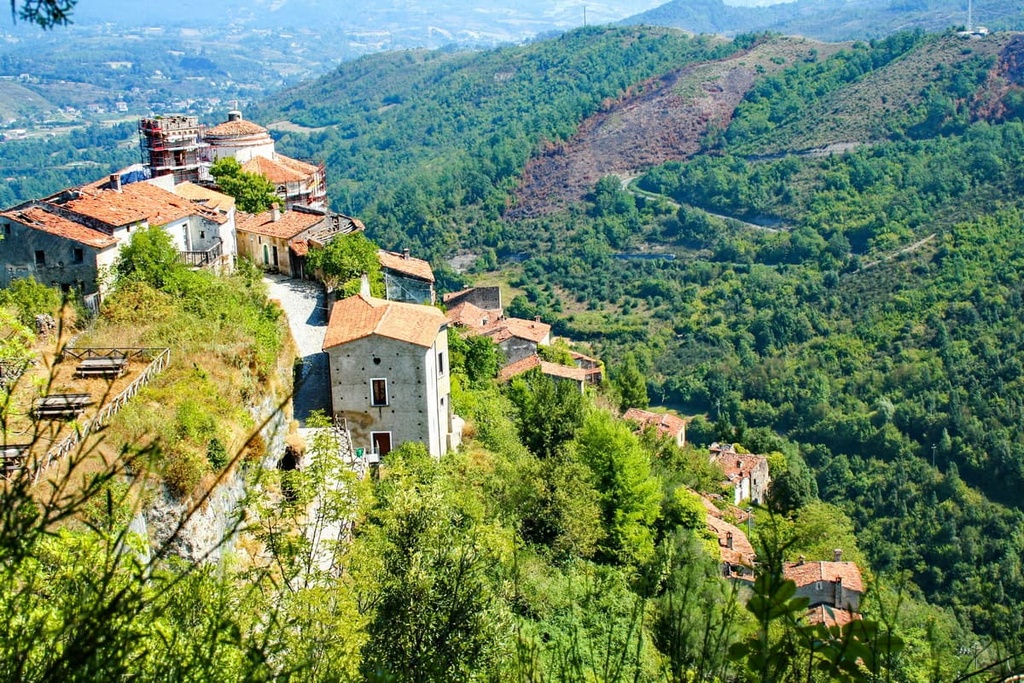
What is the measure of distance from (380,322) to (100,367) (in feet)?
19.6

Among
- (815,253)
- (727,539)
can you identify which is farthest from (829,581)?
(815,253)

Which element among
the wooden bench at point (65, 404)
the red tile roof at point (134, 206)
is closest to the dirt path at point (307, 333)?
the red tile roof at point (134, 206)

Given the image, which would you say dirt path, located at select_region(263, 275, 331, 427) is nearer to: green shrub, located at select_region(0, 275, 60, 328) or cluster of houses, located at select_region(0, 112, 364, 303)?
cluster of houses, located at select_region(0, 112, 364, 303)

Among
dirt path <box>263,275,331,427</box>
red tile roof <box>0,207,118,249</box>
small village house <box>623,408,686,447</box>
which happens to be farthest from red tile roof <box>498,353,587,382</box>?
red tile roof <box>0,207,118,249</box>

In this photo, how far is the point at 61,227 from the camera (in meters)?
19.8

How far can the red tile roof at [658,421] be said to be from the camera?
3706 cm

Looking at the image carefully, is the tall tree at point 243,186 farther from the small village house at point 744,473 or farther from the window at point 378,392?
the small village house at point 744,473

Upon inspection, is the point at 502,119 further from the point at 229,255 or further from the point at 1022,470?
the point at 229,255

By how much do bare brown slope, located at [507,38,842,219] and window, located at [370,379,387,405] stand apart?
73406 mm

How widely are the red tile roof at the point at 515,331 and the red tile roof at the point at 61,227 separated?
19.0 metres

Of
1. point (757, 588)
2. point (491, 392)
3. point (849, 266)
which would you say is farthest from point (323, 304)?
point (849, 266)

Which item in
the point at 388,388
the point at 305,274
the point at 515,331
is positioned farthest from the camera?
the point at 515,331

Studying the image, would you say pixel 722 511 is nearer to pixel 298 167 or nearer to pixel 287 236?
pixel 287 236

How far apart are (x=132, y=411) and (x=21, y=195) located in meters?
104
